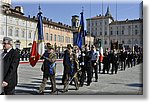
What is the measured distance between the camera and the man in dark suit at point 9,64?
371cm

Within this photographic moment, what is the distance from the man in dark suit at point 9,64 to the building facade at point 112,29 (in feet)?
6.72

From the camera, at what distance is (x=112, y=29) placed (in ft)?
18.8

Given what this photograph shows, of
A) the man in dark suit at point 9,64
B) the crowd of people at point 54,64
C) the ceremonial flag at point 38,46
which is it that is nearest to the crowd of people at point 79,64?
the crowd of people at point 54,64

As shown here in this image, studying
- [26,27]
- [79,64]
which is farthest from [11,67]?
[26,27]

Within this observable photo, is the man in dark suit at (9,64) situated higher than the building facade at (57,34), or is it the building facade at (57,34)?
the building facade at (57,34)

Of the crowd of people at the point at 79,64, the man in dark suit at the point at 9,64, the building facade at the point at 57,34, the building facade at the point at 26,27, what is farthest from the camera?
the building facade at the point at 57,34

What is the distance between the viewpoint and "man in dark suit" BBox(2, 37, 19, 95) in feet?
12.2

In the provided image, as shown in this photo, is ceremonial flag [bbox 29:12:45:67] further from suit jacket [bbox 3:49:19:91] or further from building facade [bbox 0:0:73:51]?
suit jacket [bbox 3:49:19:91]

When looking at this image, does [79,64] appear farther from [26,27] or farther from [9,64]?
[9,64]

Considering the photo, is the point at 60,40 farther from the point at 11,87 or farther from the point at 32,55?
the point at 11,87

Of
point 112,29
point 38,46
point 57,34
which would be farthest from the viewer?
point 57,34

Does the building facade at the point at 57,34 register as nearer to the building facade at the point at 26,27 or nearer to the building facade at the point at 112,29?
the building facade at the point at 26,27

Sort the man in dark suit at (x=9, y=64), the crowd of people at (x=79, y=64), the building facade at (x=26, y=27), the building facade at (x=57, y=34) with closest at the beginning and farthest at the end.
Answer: the man in dark suit at (x=9, y=64) < the building facade at (x=26, y=27) < the crowd of people at (x=79, y=64) < the building facade at (x=57, y=34)

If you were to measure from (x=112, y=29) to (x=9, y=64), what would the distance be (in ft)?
8.67
